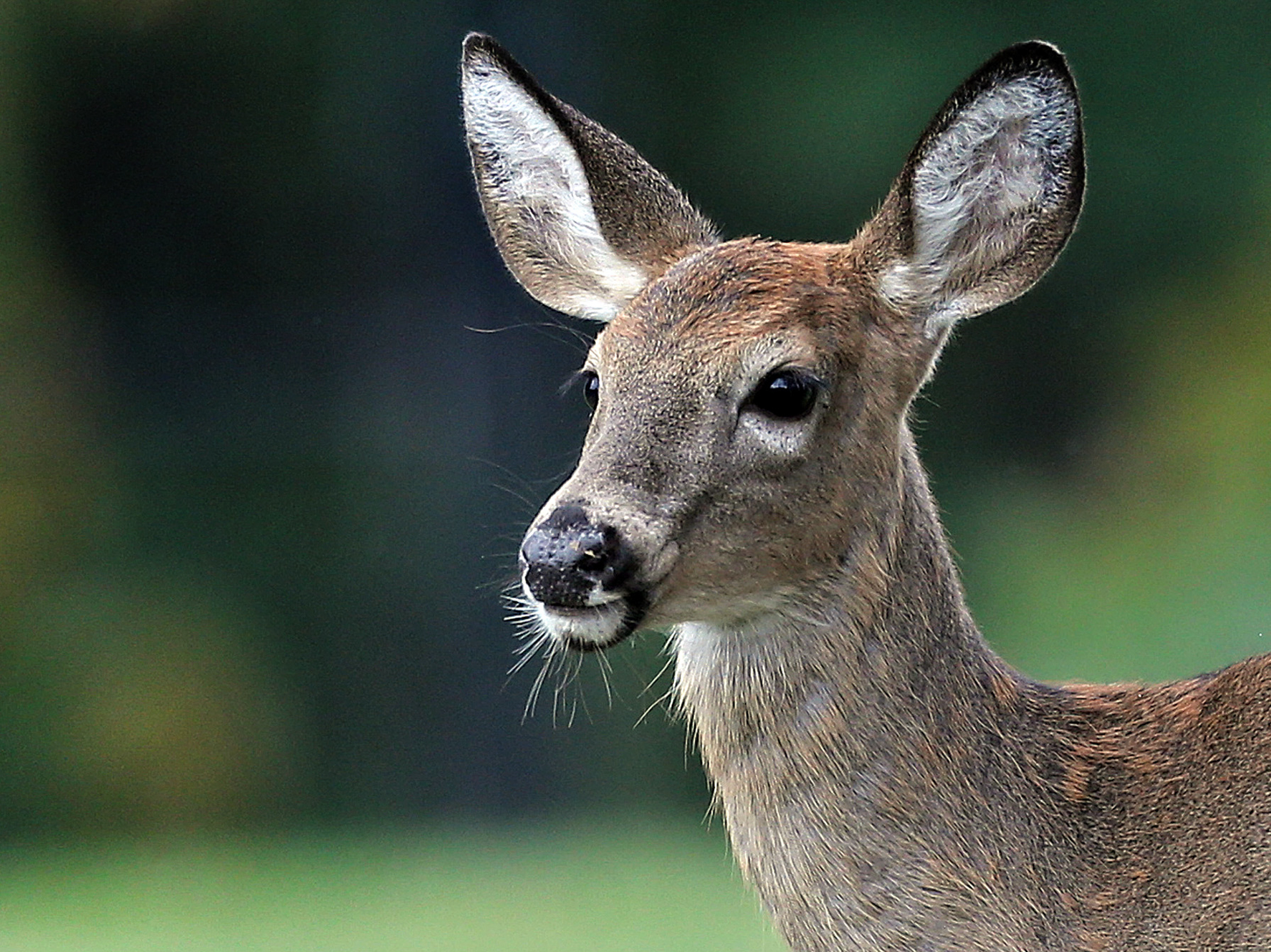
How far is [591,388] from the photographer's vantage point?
9.85ft

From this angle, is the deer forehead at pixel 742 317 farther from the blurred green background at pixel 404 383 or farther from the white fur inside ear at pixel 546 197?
the blurred green background at pixel 404 383

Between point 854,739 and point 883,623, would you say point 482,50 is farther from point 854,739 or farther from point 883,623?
point 854,739

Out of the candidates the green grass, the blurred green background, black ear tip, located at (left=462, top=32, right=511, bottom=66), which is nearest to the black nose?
black ear tip, located at (left=462, top=32, right=511, bottom=66)

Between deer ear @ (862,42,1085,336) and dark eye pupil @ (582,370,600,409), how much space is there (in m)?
0.41

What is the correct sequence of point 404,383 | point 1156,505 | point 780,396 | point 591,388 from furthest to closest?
1. point 1156,505
2. point 404,383
3. point 591,388
4. point 780,396

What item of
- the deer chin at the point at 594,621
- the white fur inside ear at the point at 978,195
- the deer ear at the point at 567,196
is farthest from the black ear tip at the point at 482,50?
the deer chin at the point at 594,621

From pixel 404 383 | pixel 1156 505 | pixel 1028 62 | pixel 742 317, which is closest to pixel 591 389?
pixel 742 317

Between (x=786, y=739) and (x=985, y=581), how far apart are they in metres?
4.58

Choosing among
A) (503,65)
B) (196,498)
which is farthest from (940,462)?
(503,65)

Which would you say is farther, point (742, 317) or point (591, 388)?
point (591, 388)

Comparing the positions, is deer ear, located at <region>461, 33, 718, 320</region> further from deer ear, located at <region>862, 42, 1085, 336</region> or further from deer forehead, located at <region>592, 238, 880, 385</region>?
deer ear, located at <region>862, 42, 1085, 336</region>

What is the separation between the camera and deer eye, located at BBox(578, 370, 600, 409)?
9.77ft

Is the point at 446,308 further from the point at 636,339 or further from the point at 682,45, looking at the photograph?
the point at 636,339

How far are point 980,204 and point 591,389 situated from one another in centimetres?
60
